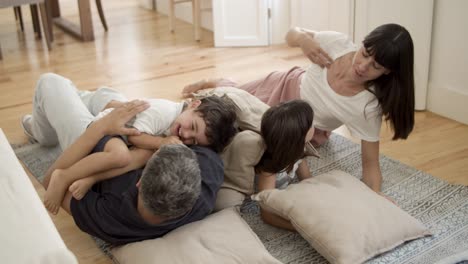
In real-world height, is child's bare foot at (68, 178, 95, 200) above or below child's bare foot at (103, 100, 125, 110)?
below

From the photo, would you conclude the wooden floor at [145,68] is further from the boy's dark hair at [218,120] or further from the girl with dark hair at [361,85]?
the boy's dark hair at [218,120]

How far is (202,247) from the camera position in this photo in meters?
1.86

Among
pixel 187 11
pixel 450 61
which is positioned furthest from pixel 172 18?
pixel 450 61

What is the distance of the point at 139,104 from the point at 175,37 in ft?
9.26

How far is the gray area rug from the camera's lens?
1957 mm

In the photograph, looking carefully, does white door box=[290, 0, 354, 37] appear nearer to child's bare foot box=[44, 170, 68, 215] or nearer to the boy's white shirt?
the boy's white shirt

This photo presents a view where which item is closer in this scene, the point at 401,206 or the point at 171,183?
the point at 171,183

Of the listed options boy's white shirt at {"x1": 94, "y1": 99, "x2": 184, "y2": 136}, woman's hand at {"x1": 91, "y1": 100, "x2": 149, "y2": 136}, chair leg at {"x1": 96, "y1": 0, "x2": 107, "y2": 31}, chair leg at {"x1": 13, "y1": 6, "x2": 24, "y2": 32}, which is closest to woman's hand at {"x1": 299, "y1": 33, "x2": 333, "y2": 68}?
boy's white shirt at {"x1": 94, "y1": 99, "x2": 184, "y2": 136}

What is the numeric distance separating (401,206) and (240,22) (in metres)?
2.52

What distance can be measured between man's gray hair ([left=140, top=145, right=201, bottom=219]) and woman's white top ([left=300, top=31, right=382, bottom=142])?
809mm

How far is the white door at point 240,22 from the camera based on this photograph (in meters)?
4.38

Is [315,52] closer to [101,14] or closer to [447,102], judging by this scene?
[447,102]

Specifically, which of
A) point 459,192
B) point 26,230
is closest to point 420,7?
point 459,192

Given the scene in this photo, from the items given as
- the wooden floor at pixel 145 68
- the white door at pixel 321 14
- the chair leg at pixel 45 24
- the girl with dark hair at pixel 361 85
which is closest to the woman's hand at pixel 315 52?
the girl with dark hair at pixel 361 85
